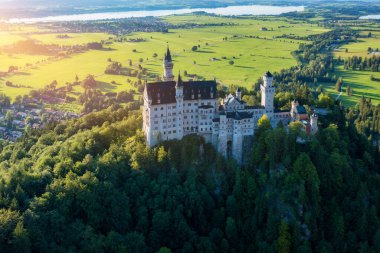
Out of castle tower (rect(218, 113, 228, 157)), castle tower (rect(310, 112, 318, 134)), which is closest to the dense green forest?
castle tower (rect(310, 112, 318, 134))

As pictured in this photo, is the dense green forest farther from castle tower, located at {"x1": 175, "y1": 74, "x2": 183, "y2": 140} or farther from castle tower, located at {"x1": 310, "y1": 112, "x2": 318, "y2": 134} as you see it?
castle tower, located at {"x1": 175, "y1": 74, "x2": 183, "y2": 140}

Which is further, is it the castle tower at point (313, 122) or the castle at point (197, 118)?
the castle tower at point (313, 122)

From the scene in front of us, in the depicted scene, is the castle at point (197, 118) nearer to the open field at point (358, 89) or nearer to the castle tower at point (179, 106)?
the castle tower at point (179, 106)

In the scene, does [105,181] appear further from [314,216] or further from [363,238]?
[363,238]

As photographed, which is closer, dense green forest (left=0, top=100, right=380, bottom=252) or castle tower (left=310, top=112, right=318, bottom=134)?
dense green forest (left=0, top=100, right=380, bottom=252)

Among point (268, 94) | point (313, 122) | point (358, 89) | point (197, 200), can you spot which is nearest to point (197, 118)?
point (268, 94)

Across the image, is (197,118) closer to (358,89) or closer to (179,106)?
(179,106)

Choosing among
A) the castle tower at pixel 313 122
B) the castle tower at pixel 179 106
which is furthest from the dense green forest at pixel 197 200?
the castle tower at pixel 179 106
